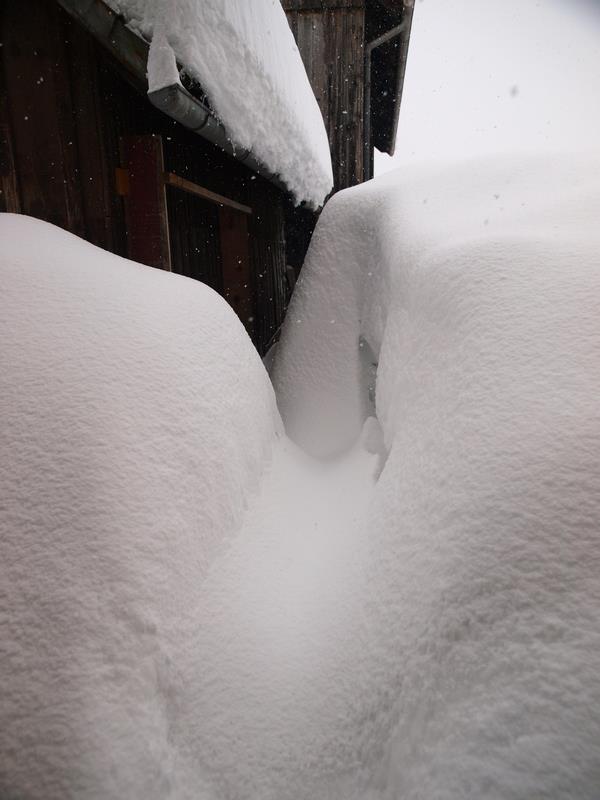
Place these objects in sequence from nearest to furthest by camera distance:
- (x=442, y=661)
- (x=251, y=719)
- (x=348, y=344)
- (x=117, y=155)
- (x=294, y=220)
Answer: (x=442, y=661), (x=251, y=719), (x=117, y=155), (x=348, y=344), (x=294, y=220)

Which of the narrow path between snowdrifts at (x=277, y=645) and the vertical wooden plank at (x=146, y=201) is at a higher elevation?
the vertical wooden plank at (x=146, y=201)

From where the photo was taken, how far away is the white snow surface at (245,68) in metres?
1.85

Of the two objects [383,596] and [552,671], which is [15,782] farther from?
[552,671]

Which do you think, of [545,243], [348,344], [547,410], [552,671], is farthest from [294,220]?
[552,671]

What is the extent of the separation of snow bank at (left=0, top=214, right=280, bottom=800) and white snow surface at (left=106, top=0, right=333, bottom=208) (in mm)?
981

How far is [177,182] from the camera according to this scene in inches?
99.8

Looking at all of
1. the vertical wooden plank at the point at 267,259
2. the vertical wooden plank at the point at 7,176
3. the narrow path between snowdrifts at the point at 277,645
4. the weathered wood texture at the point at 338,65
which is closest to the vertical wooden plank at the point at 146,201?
the vertical wooden plank at the point at 7,176

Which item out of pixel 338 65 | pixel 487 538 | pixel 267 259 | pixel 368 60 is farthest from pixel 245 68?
pixel 368 60

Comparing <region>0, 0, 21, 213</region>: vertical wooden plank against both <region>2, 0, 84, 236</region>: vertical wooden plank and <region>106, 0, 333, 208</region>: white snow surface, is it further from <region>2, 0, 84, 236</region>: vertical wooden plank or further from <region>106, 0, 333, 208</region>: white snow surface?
<region>106, 0, 333, 208</region>: white snow surface

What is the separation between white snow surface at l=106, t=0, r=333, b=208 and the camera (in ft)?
6.06

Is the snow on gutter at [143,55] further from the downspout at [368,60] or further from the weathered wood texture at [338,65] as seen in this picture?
the downspout at [368,60]

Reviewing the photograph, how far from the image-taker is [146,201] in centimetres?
241

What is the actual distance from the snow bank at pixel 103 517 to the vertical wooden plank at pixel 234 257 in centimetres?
218

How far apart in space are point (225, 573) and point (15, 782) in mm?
540
